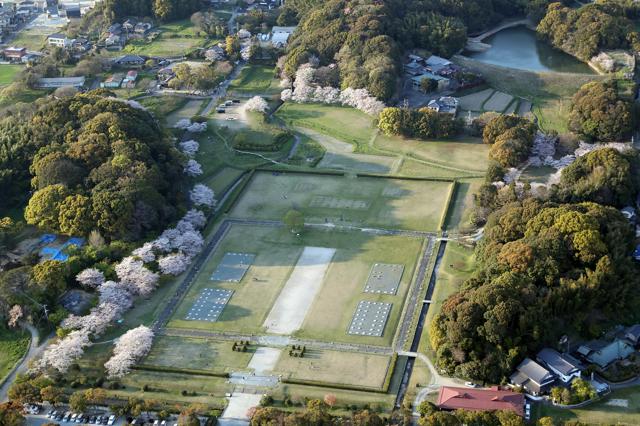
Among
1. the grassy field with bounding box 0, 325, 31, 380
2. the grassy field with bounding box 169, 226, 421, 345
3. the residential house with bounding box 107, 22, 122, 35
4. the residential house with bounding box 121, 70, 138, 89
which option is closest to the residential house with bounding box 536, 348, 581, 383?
the grassy field with bounding box 169, 226, 421, 345

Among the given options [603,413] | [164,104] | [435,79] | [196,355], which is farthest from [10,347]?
[435,79]

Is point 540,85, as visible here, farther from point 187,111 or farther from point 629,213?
point 187,111

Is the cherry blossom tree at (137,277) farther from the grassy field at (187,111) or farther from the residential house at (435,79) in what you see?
the residential house at (435,79)

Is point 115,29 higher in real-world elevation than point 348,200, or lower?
higher

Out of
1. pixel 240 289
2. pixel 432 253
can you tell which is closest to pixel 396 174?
pixel 432 253

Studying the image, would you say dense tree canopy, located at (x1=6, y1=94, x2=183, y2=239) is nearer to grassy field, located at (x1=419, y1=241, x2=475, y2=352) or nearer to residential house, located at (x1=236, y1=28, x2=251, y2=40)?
grassy field, located at (x1=419, y1=241, x2=475, y2=352)

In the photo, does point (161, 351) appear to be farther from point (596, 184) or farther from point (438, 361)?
point (596, 184)
